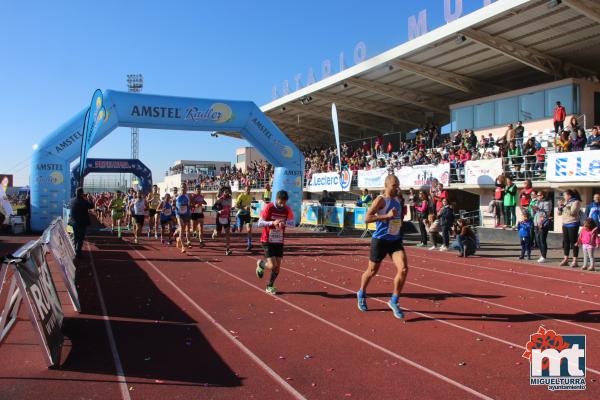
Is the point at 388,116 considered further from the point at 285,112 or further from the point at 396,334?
the point at 396,334

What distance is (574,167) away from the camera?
15.1 m

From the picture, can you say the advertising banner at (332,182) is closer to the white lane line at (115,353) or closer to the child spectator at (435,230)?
the child spectator at (435,230)

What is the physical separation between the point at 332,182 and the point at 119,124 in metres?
11.5

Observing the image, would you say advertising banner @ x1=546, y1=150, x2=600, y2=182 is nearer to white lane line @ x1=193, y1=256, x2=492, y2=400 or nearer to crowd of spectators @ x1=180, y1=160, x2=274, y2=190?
white lane line @ x1=193, y1=256, x2=492, y2=400

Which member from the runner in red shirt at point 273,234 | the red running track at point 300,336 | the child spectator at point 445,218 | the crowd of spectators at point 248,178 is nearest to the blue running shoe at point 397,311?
the red running track at point 300,336

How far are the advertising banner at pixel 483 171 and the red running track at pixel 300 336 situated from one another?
8447 mm

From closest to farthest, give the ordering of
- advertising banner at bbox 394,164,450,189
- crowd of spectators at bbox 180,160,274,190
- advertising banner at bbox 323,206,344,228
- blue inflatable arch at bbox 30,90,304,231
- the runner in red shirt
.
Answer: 1. the runner in red shirt
2. blue inflatable arch at bbox 30,90,304,231
3. advertising banner at bbox 394,164,450,189
4. advertising banner at bbox 323,206,344,228
5. crowd of spectators at bbox 180,160,274,190

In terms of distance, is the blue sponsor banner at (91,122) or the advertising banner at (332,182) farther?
the advertising banner at (332,182)

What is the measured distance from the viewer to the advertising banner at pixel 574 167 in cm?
1441

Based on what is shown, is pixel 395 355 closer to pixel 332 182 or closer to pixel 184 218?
pixel 184 218

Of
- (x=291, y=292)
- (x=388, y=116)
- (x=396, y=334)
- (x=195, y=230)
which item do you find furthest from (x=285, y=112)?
(x=396, y=334)

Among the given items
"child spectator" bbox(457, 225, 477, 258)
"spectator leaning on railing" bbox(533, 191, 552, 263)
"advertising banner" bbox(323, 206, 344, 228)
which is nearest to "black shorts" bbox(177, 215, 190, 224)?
"child spectator" bbox(457, 225, 477, 258)

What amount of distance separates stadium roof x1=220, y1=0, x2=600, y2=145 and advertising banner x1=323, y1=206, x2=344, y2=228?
8083 millimetres

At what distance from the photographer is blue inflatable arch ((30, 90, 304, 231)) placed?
62.7 ft
